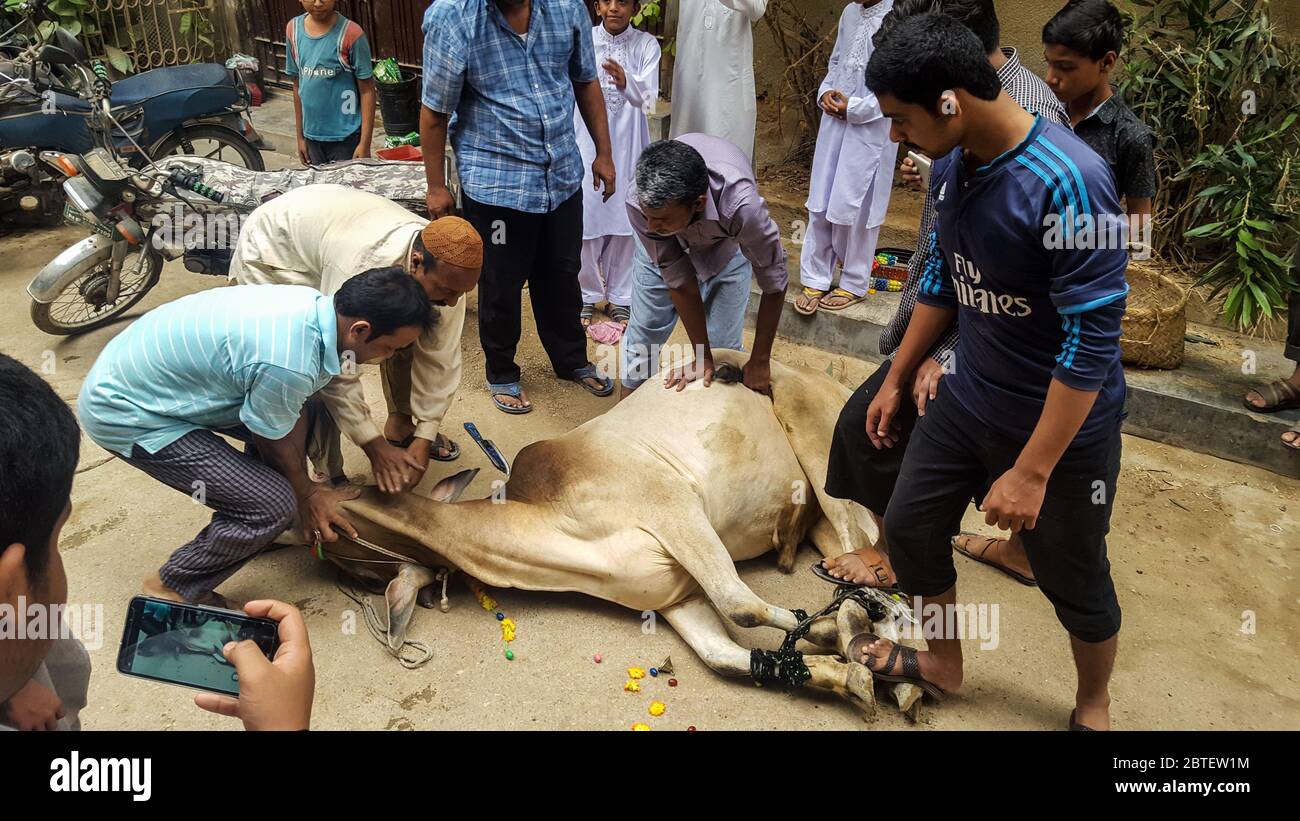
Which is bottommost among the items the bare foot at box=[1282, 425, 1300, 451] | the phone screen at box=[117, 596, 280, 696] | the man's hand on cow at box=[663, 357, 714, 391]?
the bare foot at box=[1282, 425, 1300, 451]

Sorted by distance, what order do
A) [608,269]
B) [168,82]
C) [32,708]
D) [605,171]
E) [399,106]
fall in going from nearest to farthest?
[32,708] < [605,171] < [608,269] < [168,82] < [399,106]

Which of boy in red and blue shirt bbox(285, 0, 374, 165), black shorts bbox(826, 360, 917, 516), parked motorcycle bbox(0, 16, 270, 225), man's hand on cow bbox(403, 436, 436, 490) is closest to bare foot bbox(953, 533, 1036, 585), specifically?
black shorts bbox(826, 360, 917, 516)

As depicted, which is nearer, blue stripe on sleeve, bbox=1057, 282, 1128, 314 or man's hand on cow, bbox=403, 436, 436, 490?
blue stripe on sleeve, bbox=1057, 282, 1128, 314

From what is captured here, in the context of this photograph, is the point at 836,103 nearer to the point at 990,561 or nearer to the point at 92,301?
the point at 990,561

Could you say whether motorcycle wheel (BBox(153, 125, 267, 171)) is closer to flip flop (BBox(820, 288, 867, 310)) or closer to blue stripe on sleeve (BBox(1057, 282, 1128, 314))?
flip flop (BBox(820, 288, 867, 310))

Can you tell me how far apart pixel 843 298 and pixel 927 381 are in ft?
8.31

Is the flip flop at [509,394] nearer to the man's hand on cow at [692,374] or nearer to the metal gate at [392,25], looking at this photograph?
the man's hand on cow at [692,374]

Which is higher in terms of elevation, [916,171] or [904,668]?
[916,171]

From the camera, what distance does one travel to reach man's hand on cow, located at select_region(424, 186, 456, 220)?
4.43m

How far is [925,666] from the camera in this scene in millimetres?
3004

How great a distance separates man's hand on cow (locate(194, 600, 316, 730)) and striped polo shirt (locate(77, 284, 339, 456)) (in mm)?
1335

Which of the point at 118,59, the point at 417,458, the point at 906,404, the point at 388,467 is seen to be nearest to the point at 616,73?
the point at 417,458

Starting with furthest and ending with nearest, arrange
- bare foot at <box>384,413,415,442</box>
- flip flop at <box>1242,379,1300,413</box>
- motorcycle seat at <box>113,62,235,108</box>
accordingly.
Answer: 1. motorcycle seat at <box>113,62,235,108</box>
2. flip flop at <box>1242,379,1300,413</box>
3. bare foot at <box>384,413,415,442</box>

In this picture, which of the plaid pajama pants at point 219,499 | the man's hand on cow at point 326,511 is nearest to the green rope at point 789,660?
the man's hand on cow at point 326,511
